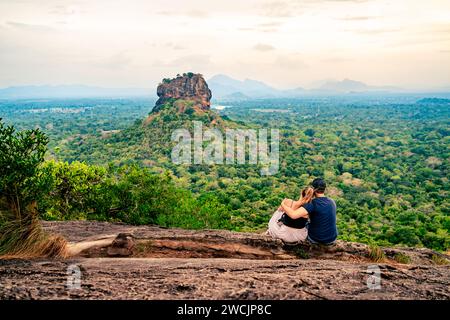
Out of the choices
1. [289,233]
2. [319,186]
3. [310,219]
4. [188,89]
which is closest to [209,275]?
[289,233]

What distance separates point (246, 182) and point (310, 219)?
3857cm

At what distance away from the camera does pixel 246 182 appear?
146 ft

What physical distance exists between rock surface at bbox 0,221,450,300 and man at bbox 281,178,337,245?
22 centimetres

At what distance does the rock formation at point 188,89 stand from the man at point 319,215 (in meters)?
62.9

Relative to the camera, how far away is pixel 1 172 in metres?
5.55

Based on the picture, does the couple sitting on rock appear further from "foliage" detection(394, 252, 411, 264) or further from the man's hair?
"foliage" detection(394, 252, 411, 264)

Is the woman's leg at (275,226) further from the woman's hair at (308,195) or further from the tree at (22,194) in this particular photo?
the tree at (22,194)

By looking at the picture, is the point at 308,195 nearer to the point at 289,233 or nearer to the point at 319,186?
the point at 319,186

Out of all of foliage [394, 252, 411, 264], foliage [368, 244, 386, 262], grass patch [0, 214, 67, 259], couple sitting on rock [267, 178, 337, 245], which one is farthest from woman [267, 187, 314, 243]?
grass patch [0, 214, 67, 259]

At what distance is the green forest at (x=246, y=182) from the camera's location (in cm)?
1495

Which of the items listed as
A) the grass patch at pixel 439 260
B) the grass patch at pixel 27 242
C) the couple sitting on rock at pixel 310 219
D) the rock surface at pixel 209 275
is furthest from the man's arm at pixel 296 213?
the grass patch at pixel 27 242

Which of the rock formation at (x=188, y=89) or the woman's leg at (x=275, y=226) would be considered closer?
the woman's leg at (x=275, y=226)

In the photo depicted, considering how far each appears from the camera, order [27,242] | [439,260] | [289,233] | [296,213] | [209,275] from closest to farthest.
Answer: [209,275] → [27,242] → [296,213] → [289,233] → [439,260]
